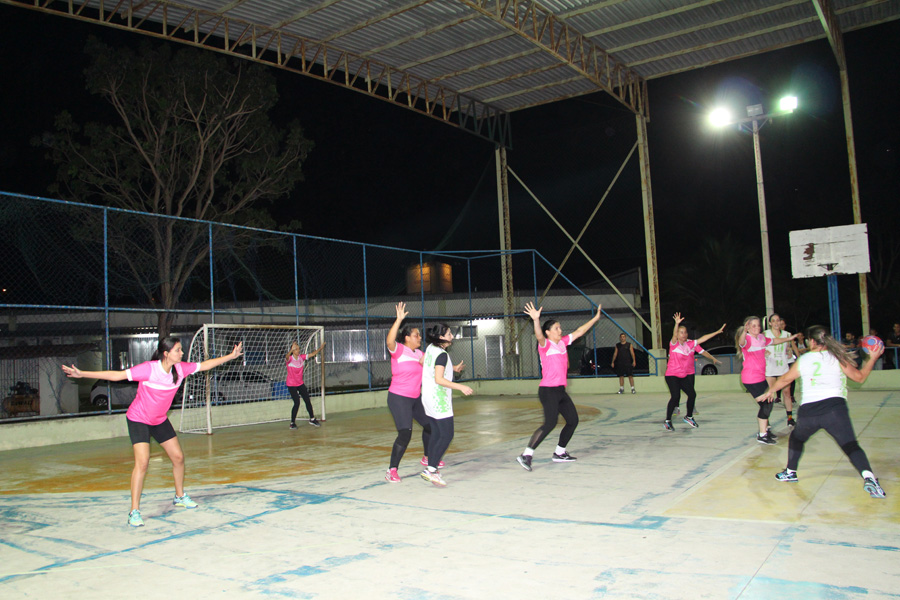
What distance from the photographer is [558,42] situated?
671 inches

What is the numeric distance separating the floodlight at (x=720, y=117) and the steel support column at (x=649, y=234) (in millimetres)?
4761

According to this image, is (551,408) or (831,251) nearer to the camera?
(551,408)

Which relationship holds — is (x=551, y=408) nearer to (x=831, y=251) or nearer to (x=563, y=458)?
(x=563, y=458)

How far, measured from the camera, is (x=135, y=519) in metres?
5.69

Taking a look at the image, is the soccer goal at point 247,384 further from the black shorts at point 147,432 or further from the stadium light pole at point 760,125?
the stadium light pole at point 760,125

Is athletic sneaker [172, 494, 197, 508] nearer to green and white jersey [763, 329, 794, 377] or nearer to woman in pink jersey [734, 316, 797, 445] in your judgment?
woman in pink jersey [734, 316, 797, 445]

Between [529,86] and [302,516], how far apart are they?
18126 millimetres

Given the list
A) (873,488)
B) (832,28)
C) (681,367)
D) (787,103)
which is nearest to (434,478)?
(873,488)

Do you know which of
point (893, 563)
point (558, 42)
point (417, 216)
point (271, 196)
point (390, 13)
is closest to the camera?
point (893, 563)

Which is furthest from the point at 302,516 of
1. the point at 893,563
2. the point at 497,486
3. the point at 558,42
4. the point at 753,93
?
the point at 753,93

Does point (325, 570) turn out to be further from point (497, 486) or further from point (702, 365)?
point (702, 365)

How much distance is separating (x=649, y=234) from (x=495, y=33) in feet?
25.0

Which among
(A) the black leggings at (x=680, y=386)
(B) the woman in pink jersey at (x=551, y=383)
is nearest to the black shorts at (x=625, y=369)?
(A) the black leggings at (x=680, y=386)

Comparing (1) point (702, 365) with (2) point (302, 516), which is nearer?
(2) point (302, 516)
